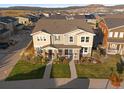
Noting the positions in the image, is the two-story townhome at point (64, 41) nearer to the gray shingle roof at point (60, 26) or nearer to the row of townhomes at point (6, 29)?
the gray shingle roof at point (60, 26)

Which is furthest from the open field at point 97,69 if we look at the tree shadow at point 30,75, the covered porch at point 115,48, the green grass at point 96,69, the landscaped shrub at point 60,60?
the tree shadow at point 30,75

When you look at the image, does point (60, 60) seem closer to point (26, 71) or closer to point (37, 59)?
point (37, 59)

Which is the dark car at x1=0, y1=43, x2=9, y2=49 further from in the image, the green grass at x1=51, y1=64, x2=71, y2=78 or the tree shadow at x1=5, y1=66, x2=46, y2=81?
the green grass at x1=51, y1=64, x2=71, y2=78

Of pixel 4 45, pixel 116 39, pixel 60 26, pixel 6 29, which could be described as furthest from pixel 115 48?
pixel 6 29

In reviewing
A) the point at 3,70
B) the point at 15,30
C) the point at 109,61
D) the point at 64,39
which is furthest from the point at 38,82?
the point at 15,30

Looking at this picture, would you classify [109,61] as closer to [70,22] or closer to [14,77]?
[70,22]
